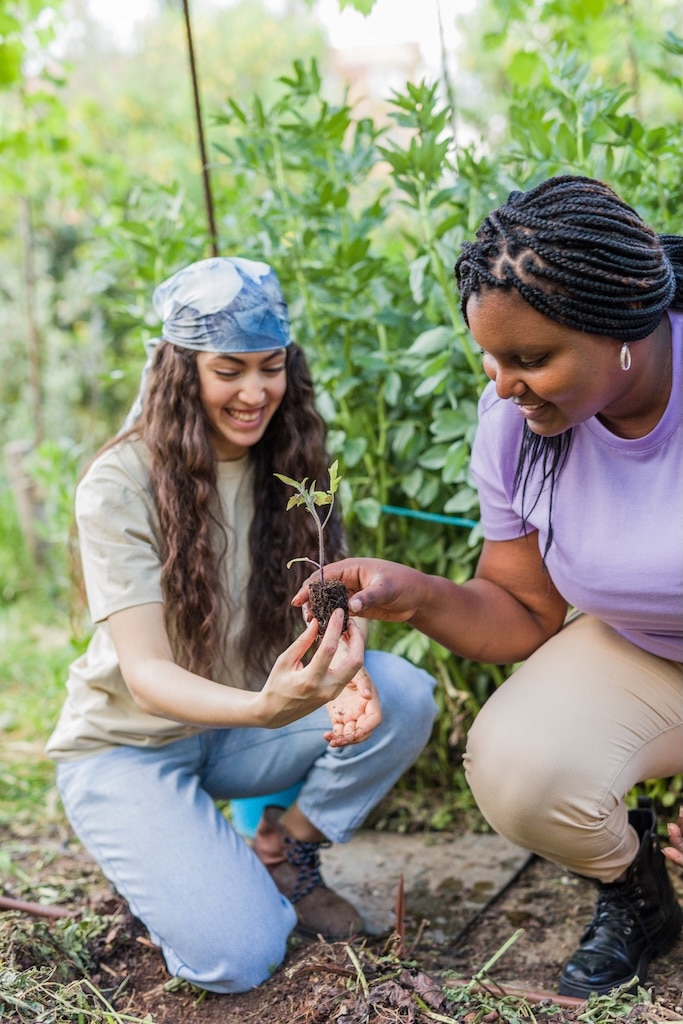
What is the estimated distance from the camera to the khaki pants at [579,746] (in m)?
1.71

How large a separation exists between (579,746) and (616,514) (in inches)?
15.7

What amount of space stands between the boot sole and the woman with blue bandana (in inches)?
18.8

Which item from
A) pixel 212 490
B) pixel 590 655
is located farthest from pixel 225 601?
pixel 590 655

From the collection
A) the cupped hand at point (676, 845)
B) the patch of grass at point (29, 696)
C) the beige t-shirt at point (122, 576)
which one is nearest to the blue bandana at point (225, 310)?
the beige t-shirt at point (122, 576)

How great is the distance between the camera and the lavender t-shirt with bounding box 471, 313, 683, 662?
1626 mm

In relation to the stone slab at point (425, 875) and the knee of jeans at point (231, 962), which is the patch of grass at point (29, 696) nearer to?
the stone slab at point (425, 875)

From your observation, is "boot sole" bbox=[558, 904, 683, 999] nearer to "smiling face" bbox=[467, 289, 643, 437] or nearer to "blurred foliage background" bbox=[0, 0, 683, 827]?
"blurred foliage background" bbox=[0, 0, 683, 827]

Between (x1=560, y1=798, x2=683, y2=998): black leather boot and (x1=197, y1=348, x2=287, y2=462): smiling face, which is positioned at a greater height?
(x1=197, y1=348, x2=287, y2=462): smiling face

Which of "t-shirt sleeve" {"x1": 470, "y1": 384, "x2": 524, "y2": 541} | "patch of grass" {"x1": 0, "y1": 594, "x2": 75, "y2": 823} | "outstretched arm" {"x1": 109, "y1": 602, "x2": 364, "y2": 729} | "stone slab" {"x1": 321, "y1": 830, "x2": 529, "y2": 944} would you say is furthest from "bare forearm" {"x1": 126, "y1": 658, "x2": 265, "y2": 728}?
"patch of grass" {"x1": 0, "y1": 594, "x2": 75, "y2": 823}

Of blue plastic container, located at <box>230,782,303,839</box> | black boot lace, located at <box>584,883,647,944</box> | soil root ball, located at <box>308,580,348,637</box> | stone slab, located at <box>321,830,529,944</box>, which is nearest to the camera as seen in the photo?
soil root ball, located at <box>308,580,348,637</box>

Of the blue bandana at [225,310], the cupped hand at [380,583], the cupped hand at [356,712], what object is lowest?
the cupped hand at [356,712]

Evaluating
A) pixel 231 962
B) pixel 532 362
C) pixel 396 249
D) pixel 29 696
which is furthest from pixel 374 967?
pixel 29 696

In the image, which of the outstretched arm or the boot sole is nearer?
the outstretched arm

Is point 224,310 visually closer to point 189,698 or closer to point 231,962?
point 189,698
